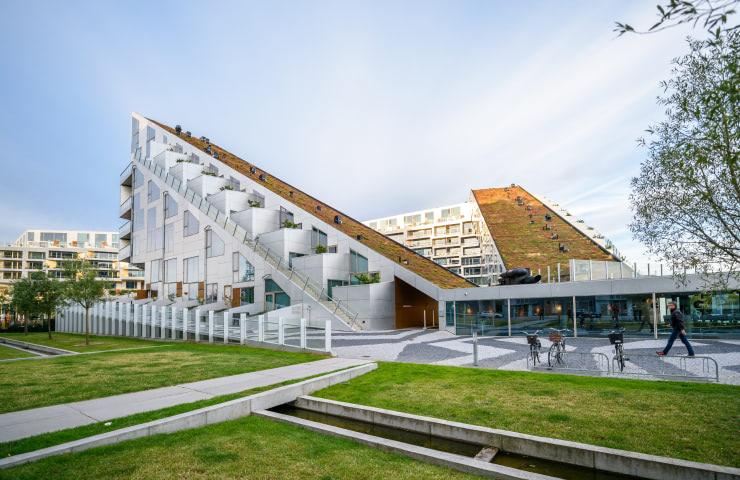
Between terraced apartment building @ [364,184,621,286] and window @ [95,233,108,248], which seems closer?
terraced apartment building @ [364,184,621,286]

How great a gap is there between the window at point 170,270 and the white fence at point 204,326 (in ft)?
24.6

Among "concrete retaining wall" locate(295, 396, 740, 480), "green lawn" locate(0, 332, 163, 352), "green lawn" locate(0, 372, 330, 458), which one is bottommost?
"green lawn" locate(0, 332, 163, 352)

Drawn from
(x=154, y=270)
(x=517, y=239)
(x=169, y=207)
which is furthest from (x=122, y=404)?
(x=154, y=270)

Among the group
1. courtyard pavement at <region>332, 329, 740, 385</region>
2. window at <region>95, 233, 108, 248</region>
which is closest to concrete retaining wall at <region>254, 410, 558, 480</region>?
courtyard pavement at <region>332, 329, 740, 385</region>

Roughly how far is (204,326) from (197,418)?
691 inches

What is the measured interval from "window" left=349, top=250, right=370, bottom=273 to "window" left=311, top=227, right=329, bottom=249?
3616mm

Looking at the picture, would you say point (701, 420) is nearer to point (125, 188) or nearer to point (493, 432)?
point (493, 432)

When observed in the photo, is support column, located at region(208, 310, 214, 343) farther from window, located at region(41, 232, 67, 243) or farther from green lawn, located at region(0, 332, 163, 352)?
window, located at region(41, 232, 67, 243)

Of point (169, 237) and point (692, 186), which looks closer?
point (692, 186)

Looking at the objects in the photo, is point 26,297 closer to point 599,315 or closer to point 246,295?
point 246,295

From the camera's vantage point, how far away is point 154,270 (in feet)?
161

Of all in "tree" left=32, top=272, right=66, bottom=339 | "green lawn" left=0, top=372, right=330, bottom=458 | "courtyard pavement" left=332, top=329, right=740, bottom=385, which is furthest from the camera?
"tree" left=32, top=272, right=66, bottom=339

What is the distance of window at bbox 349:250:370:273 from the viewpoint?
35.1 meters

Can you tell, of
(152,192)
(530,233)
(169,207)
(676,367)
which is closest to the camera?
(676,367)
